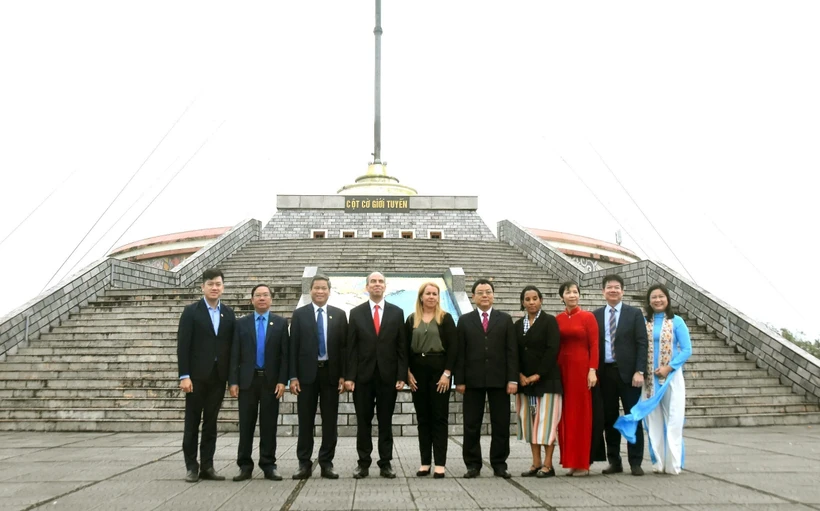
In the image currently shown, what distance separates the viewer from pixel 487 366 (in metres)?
5.95

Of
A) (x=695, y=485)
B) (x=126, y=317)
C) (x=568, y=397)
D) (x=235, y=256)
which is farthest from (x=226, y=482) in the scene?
(x=235, y=256)

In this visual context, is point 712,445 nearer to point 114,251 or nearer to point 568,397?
point 568,397

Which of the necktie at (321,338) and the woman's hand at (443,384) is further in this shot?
the necktie at (321,338)

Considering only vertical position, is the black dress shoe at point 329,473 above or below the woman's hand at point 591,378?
below

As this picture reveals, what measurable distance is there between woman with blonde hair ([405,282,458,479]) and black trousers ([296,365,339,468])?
2.25 feet

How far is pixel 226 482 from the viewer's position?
5.50 metres

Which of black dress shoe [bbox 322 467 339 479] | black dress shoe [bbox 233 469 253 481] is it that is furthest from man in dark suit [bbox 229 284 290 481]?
black dress shoe [bbox 322 467 339 479]

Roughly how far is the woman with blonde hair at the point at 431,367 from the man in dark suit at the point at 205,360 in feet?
5.19

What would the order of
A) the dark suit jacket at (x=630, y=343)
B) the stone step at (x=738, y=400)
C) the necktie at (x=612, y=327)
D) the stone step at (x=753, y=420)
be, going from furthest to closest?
the stone step at (x=738, y=400) < the stone step at (x=753, y=420) < the necktie at (x=612, y=327) < the dark suit jacket at (x=630, y=343)

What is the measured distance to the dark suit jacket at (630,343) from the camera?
6.11 metres

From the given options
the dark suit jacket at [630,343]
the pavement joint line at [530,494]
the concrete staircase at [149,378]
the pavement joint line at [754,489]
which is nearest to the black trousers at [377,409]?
the pavement joint line at [530,494]

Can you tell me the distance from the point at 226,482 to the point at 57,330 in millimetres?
8601

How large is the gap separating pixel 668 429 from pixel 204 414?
152 inches

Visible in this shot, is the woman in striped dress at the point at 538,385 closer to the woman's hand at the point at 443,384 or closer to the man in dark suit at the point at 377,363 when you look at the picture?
the woman's hand at the point at 443,384
